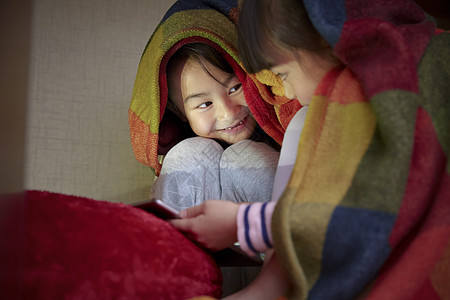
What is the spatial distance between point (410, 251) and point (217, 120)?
0.61 m

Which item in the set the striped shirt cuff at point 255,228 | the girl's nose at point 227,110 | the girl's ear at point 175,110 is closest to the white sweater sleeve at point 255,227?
the striped shirt cuff at point 255,228

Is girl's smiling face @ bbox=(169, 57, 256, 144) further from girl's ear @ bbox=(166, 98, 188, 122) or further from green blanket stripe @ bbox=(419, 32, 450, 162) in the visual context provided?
green blanket stripe @ bbox=(419, 32, 450, 162)

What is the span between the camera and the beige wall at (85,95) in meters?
1.19

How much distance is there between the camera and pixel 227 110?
1.03 meters

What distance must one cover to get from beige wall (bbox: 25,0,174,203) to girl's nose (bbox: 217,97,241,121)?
345 mm

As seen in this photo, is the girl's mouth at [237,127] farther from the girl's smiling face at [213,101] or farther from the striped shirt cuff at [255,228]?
the striped shirt cuff at [255,228]

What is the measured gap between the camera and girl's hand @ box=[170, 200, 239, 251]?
599 mm

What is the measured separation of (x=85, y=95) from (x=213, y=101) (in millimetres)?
386

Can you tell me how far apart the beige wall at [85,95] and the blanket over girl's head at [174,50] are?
0.18 meters

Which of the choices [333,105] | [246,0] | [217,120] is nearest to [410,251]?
[333,105]

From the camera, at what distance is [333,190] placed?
0.52m

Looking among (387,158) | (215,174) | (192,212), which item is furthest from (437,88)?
(215,174)

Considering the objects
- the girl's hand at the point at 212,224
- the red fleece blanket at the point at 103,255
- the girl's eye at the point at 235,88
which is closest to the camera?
the red fleece blanket at the point at 103,255

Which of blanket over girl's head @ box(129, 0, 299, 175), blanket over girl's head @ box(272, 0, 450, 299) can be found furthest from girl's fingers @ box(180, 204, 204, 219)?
blanket over girl's head @ box(129, 0, 299, 175)
